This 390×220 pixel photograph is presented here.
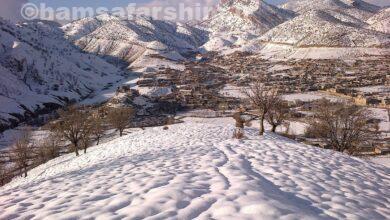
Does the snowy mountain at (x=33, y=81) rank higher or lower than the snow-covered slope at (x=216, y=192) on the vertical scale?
higher

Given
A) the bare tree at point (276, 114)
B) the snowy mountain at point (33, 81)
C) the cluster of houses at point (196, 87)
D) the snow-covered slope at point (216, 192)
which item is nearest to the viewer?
the snow-covered slope at point (216, 192)

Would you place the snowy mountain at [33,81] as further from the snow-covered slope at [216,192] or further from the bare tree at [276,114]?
the snow-covered slope at [216,192]

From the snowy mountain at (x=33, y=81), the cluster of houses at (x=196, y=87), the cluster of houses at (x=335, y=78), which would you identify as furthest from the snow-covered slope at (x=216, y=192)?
the snowy mountain at (x=33, y=81)

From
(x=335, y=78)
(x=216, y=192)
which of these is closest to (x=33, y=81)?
(x=335, y=78)

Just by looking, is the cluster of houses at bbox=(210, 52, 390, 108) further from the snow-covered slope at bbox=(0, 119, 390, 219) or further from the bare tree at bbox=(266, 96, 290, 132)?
the snow-covered slope at bbox=(0, 119, 390, 219)

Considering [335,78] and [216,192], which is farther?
[335,78]

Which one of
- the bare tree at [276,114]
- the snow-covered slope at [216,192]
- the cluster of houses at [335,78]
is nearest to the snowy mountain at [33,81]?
the cluster of houses at [335,78]

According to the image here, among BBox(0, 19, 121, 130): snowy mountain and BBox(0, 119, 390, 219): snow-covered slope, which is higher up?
BBox(0, 19, 121, 130): snowy mountain

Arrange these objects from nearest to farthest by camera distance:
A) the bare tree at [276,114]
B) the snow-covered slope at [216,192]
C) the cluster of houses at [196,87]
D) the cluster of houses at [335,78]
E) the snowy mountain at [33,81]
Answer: the snow-covered slope at [216,192], the bare tree at [276,114], the cluster of houses at [335,78], the cluster of houses at [196,87], the snowy mountain at [33,81]

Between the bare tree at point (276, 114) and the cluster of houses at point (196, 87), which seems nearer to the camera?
the bare tree at point (276, 114)

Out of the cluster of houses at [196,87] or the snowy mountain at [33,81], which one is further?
the snowy mountain at [33,81]

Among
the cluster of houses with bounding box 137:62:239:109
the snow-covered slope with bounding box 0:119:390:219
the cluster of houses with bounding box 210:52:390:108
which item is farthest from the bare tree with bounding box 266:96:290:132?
the cluster of houses with bounding box 137:62:239:109

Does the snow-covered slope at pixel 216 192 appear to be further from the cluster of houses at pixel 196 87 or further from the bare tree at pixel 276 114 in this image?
the cluster of houses at pixel 196 87

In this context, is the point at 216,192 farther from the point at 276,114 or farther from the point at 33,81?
the point at 33,81
